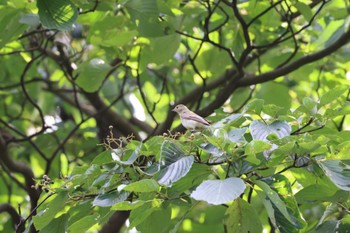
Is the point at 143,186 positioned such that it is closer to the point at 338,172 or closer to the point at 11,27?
the point at 338,172

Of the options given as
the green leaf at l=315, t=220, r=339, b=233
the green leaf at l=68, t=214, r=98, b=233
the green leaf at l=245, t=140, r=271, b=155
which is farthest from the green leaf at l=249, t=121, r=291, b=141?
the green leaf at l=68, t=214, r=98, b=233

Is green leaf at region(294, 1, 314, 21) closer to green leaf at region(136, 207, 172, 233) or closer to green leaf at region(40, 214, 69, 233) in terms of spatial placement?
green leaf at region(136, 207, 172, 233)

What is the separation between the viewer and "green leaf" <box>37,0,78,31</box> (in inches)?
134

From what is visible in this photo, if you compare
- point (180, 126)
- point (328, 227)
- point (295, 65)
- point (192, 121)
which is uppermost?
point (328, 227)

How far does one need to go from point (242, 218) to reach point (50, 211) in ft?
2.40

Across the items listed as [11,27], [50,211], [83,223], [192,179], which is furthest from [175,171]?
[11,27]

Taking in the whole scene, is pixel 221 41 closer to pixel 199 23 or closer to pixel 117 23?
pixel 199 23

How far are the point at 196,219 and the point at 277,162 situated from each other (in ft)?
6.46

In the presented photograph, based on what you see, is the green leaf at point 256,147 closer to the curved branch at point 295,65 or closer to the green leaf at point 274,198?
the green leaf at point 274,198

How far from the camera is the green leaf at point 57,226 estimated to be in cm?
287

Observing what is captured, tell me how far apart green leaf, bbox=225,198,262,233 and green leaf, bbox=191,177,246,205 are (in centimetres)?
→ 35

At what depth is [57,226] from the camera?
9.46ft

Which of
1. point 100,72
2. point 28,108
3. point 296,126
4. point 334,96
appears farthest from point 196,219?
point 28,108

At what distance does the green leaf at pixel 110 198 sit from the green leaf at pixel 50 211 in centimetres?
19
